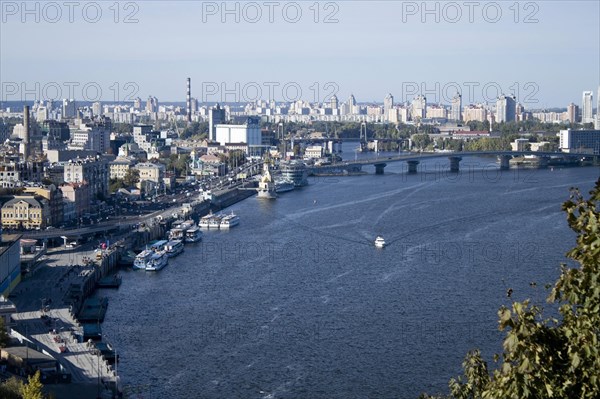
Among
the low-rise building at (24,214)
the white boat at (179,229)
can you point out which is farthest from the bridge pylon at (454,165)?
the low-rise building at (24,214)

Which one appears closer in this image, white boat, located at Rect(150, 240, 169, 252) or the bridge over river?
white boat, located at Rect(150, 240, 169, 252)

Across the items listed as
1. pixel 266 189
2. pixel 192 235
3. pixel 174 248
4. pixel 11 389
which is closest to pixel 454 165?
pixel 266 189

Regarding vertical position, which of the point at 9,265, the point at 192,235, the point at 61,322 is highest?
the point at 9,265

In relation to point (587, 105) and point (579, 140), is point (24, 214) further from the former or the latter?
point (587, 105)

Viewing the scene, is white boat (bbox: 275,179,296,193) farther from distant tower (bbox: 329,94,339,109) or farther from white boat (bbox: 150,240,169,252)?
distant tower (bbox: 329,94,339,109)

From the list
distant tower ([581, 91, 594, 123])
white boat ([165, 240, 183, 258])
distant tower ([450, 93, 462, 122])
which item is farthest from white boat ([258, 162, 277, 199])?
distant tower ([450, 93, 462, 122])
